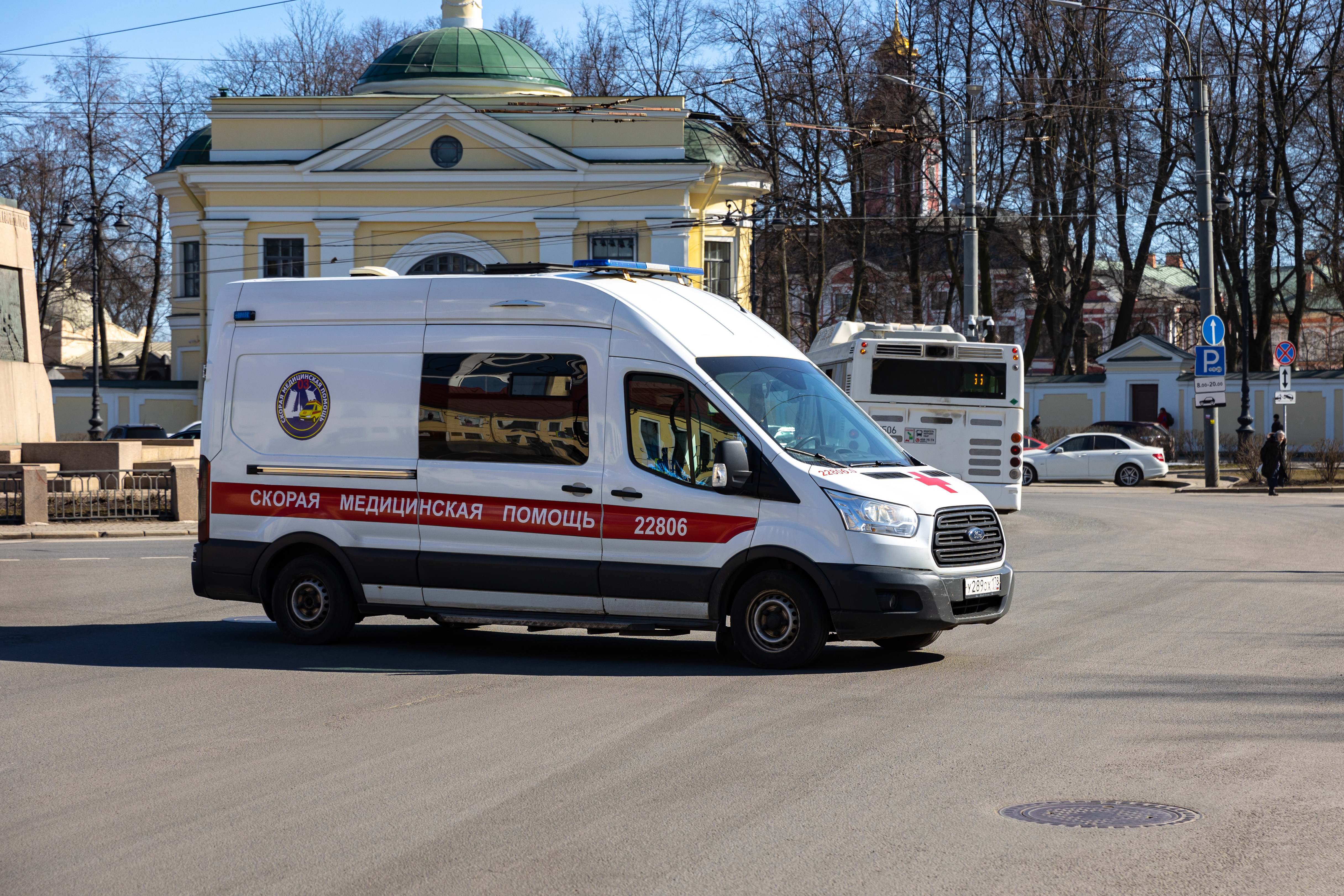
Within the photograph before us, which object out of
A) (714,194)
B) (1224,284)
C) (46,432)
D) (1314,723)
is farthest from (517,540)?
(1224,284)

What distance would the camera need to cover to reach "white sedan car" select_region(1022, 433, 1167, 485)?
37812 millimetres

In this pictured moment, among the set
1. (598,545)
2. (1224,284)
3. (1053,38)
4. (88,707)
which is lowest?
(88,707)

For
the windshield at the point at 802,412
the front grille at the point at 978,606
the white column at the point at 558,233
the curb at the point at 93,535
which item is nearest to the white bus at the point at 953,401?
the curb at the point at 93,535

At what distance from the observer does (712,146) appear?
5450cm

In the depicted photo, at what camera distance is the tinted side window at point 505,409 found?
9805 millimetres

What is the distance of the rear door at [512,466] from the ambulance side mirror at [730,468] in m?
0.84

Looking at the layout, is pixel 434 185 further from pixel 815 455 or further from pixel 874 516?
pixel 874 516

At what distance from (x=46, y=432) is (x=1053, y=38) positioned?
37.8m

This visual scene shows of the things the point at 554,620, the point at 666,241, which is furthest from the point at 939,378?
the point at 666,241

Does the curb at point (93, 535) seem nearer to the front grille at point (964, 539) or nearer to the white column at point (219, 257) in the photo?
the front grille at point (964, 539)

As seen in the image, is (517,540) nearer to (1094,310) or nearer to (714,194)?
(714,194)

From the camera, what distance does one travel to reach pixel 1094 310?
87.4 m

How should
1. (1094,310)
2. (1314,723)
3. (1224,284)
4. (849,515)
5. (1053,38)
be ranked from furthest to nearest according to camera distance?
(1094,310)
(1224,284)
(1053,38)
(849,515)
(1314,723)

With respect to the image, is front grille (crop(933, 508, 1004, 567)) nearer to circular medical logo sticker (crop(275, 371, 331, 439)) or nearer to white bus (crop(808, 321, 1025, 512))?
circular medical logo sticker (crop(275, 371, 331, 439))
